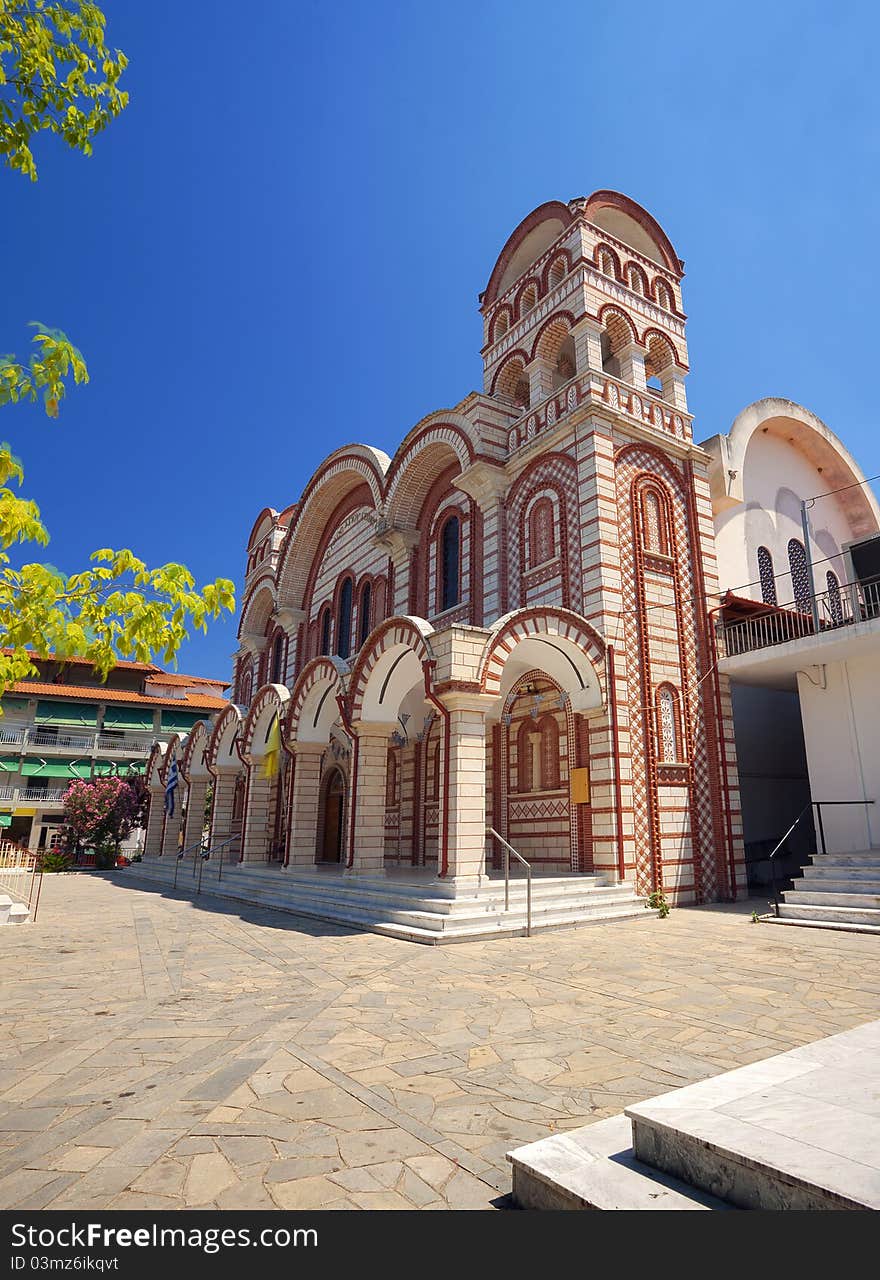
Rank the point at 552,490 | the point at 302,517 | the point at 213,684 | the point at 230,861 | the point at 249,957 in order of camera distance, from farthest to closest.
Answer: the point at 213,684
the point at 302,517
the point at 230,861
the point at 552,490
the point at 249,957

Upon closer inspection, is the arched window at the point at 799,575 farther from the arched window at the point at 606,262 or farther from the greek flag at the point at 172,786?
the greek flag at the point at 172,786

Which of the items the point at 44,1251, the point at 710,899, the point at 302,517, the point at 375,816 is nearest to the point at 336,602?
the point at 302,517

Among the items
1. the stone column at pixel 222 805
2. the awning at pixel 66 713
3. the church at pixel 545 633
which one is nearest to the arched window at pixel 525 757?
Result: the church at pixel 545 633

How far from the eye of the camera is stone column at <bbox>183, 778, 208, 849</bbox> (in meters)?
21.8

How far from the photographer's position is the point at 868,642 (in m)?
11.5

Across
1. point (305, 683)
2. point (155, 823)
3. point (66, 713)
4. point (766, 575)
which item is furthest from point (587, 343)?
point (66, 713)

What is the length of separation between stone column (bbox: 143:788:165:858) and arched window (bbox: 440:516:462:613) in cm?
Result: 1526

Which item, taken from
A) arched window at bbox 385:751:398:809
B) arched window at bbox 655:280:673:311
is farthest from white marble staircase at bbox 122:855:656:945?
arched window at bbox 655:280:673:311

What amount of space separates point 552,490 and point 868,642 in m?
6.19

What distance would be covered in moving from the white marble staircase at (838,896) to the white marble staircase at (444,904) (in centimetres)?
208

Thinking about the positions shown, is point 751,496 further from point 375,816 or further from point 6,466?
point 6,466

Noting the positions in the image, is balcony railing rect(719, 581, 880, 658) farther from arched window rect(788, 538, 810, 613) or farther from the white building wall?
arched window rect(788, 538, 810, 613)

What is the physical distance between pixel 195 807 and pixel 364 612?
28.1 feet

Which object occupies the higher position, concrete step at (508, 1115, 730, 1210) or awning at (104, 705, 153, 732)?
awning at (104, 705, 153, 732)
